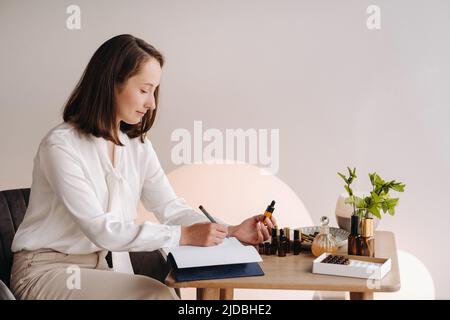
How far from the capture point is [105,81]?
1.62 metres

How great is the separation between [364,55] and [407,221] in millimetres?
805

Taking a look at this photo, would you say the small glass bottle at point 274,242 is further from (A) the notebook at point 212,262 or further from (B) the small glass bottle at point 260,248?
(A) the notebook at point 212,262

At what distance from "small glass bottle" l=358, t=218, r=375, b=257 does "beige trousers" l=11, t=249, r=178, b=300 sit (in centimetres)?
56

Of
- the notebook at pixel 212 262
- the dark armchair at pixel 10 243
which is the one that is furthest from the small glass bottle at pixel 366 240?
the dark armchair at pixel 10 243

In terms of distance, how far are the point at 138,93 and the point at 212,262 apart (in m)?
0.57

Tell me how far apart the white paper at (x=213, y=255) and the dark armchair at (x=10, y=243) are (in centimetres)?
43

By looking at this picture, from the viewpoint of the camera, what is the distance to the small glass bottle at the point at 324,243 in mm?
1610

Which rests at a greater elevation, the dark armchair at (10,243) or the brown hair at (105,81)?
the brown hair at (105,81)

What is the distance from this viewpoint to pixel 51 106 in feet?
8.73

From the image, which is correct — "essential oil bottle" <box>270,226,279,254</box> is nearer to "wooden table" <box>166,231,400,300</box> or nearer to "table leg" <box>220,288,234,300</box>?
"wooden table" <box>166,231,400,300</box>

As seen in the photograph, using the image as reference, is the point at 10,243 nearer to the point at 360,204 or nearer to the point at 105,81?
the point at 105,81

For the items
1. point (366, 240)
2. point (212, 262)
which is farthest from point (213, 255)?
point (366, 240)
